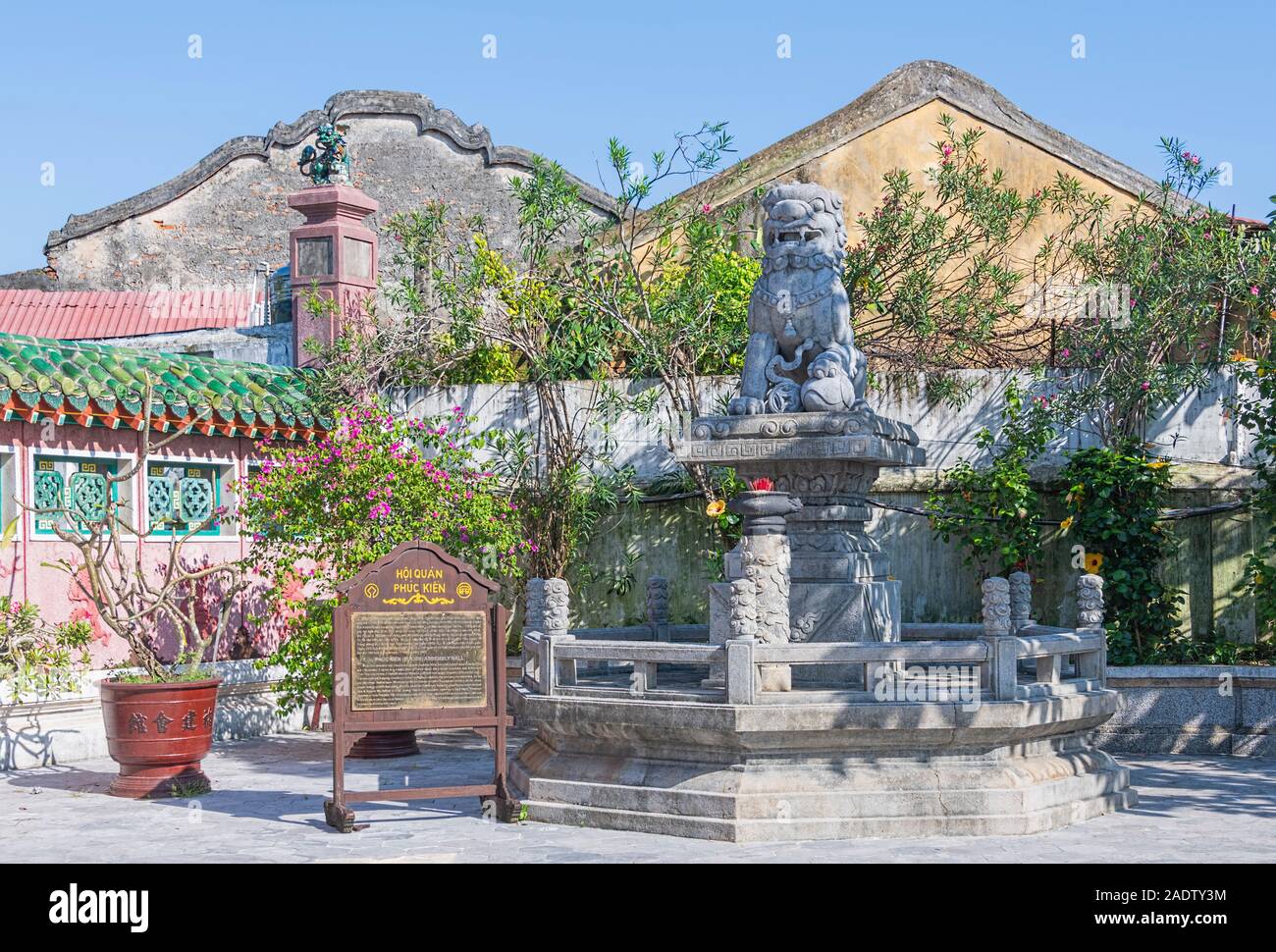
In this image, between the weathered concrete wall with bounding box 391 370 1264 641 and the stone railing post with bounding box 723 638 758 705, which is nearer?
the stone railing post with bounding box 723 638 758 705

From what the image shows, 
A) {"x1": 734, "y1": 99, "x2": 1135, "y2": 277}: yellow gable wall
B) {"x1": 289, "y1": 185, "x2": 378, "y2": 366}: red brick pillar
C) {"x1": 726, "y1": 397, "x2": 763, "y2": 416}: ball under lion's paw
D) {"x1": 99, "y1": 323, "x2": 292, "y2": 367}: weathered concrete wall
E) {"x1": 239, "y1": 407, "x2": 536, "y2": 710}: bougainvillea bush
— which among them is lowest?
{"x1": 239, "y1": 407, "x2": 536, "y2": 710}: bougainvillea bush

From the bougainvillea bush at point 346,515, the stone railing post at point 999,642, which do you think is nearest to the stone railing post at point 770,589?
the stone railing post at point 999,642

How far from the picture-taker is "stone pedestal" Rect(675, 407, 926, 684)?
1012 cm

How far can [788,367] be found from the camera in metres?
10.5

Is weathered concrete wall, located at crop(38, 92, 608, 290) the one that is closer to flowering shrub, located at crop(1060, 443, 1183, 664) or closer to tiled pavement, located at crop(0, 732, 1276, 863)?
flowering shrub, located at crop(1060, 443, 1183, 664)

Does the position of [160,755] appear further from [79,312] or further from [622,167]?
[79,312]

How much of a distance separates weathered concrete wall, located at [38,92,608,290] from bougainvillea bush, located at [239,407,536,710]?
31.1 feet

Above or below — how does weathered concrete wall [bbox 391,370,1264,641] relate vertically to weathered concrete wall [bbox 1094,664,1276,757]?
above

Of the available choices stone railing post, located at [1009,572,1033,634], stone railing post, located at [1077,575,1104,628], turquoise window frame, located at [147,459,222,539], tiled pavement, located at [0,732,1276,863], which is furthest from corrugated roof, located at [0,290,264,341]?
stone railing post, located at [1077,575,1104,628]

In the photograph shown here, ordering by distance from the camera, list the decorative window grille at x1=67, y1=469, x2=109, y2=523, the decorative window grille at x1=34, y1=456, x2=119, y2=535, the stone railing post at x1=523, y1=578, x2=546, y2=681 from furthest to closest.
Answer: the decorative window grille at x1=67, y1=469, x2=109, y2=523
the decorative window grille at x1=34, y1=456, x2=119, y2=535
the stone railing post at x1=523, y1=578, x2=546, y2=681

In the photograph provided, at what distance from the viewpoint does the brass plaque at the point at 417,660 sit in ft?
30.8

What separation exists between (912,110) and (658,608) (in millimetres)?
6802

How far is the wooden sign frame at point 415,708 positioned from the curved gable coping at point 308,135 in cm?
1303

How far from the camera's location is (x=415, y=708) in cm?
941
